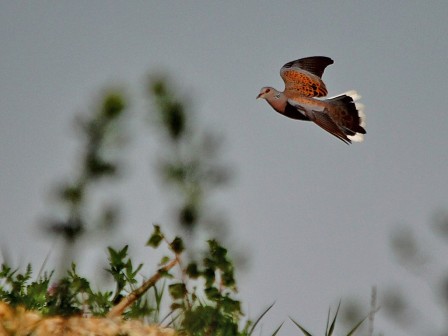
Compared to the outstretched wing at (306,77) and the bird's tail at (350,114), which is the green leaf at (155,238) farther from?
the bird's tail at (350,114)

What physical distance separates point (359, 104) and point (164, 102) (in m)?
5.37

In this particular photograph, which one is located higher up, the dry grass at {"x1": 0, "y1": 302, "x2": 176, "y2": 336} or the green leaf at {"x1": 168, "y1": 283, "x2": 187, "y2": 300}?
the green leaf at {"x1": 168, "y1": 283, "x2": 187, "y2": 300}

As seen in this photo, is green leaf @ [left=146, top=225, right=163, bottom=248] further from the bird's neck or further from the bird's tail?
the bird's tail

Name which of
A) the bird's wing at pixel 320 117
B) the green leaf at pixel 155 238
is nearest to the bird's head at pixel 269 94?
the bird's wing at pixel 320 117

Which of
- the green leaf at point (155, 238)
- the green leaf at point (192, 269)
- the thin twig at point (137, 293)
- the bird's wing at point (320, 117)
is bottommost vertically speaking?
the thin twig at point (137, 293)

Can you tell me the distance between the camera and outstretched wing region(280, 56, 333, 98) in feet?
26.5

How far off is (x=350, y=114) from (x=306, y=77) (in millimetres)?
1536

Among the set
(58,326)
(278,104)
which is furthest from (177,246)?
(278,104)

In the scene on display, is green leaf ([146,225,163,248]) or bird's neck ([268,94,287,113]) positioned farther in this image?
bird's neck ([268,94,287,113])

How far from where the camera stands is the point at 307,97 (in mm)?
Answer: 7996

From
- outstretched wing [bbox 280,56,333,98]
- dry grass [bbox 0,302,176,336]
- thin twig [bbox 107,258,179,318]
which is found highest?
outstretched wing [bbox 280,56,333,98]

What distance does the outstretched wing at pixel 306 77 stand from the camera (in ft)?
26.5

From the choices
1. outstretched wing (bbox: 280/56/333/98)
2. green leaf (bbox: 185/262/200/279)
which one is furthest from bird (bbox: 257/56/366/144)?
green leaf (bbox: 185/262/200/279)

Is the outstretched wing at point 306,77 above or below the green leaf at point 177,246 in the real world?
above
